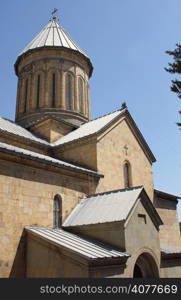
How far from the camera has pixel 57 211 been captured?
9023mm

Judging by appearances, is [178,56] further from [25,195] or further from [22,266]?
[22,266]

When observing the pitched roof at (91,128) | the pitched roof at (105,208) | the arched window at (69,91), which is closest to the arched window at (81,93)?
the arched window at (69,91)

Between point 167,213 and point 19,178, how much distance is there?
8552 millimetres

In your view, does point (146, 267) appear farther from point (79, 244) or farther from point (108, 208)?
point (79, 244)

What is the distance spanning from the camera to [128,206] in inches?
320

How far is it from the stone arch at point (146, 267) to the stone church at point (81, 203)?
0.03 m

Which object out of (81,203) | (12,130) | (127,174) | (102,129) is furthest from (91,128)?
(81,203)

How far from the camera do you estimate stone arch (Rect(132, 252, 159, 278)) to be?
839 centimetres

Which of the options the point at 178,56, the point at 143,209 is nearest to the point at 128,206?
the point at 143,209

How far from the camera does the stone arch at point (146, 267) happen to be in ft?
27.5

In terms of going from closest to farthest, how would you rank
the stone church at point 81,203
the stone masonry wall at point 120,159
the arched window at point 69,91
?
the stone church at point 81,203, the stone masonry wall at point 120,159, the arched window at point 69,91

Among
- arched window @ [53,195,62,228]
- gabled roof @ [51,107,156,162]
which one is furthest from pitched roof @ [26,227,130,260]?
gabled roof @ [51,107,156,162]

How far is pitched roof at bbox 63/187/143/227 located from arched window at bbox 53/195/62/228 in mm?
208

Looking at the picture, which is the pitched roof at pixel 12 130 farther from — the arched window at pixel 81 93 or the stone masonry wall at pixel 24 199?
the arched window at pixel 81 93
